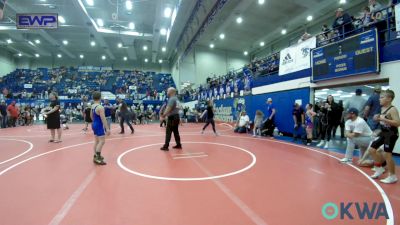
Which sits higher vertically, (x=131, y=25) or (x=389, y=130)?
(x=131, y=25)

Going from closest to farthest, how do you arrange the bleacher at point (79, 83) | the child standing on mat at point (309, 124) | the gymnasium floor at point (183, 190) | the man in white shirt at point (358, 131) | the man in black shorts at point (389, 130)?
the gymnasium floor at point (183, 190) → the man in black shorts at point (389, 130) → the man in white shirt at point (358, 131) → the child standing on mat at point (309, 124) → the bleacher at point (79, 83)

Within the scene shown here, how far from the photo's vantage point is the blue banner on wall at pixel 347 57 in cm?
737

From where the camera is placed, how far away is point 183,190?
13.1 ft

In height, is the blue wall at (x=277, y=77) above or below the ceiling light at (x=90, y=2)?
below

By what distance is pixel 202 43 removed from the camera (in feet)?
102

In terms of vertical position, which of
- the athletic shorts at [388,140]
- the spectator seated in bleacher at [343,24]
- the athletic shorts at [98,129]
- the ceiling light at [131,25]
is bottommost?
the athletic shorts at [388,140]

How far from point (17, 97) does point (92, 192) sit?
110ft

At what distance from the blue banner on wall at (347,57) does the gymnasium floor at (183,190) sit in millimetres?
3250

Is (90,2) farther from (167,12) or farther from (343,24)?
(343,24)

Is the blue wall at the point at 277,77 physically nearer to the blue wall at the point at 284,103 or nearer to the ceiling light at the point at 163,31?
the blue wall at the point at 284,103

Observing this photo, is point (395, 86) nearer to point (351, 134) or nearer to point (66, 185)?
point (351, 134)

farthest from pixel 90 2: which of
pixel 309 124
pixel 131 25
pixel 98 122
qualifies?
pixel 309 124

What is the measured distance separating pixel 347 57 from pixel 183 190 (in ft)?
24.4

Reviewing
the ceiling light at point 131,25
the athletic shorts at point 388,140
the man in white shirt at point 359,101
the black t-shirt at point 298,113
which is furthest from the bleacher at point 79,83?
the athletic shorts at point 388,140
